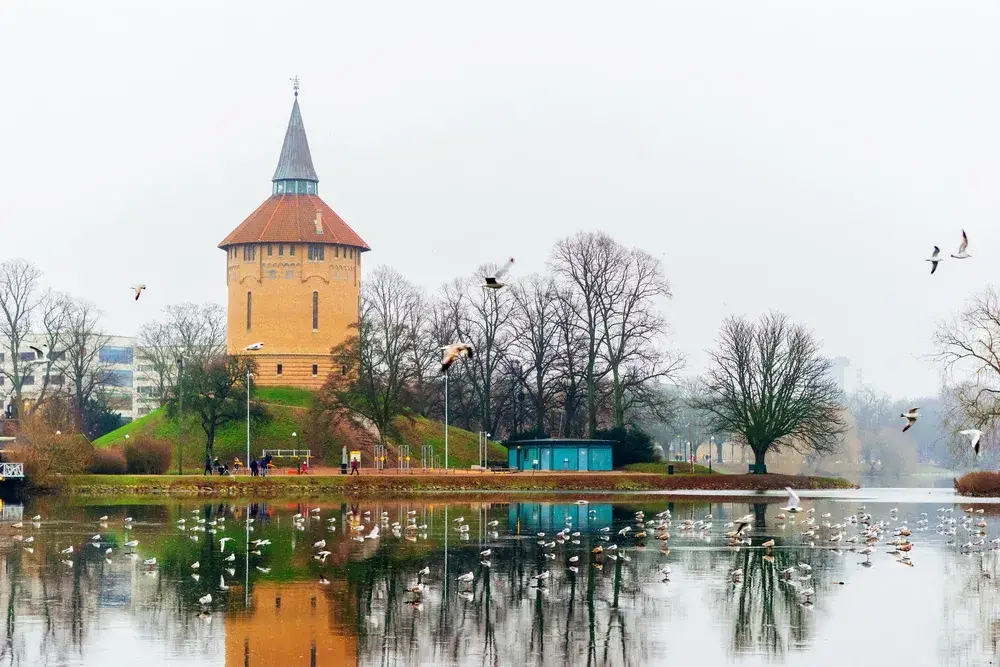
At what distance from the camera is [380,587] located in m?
30.0

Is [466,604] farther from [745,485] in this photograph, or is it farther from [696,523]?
[745,485]

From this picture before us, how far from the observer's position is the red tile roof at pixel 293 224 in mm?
100188

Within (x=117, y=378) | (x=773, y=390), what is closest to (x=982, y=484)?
(x=773, y=390)

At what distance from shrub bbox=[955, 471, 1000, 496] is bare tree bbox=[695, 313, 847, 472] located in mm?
13626

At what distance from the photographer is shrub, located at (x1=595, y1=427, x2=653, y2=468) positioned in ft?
278

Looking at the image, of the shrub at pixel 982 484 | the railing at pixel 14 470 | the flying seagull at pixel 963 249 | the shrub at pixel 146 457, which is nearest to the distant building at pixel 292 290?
the shrub at pixel 146 457

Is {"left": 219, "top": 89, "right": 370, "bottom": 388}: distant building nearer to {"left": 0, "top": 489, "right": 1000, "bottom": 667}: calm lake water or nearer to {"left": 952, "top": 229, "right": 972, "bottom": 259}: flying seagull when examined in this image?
{"left": 0, "top": 489, "right": 1000, "bottom": 667}: calm lake water

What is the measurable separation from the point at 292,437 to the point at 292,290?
14.5 metres

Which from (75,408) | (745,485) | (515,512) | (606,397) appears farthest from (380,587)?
(75,408)

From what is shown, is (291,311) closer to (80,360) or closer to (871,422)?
(80,360)

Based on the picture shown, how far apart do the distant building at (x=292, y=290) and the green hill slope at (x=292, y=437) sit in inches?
193

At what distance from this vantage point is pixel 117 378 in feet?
444

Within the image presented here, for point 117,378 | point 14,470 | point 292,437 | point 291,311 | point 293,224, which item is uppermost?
point 293,224

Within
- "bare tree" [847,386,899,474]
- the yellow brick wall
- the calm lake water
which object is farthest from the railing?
"bare tree" [847,386,899,474]
